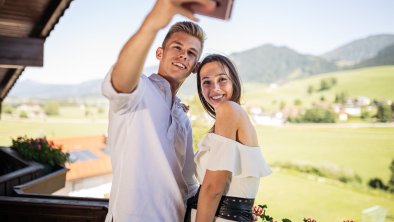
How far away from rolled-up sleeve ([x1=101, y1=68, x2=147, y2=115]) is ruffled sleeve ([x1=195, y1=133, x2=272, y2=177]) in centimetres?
26

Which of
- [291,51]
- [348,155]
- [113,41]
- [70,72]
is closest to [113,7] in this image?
[113,41]

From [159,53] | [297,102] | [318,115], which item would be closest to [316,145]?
[318,115]

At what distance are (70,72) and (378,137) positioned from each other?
51458mm

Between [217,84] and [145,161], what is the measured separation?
0.34 metres

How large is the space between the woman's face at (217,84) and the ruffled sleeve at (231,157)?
0.45 feet

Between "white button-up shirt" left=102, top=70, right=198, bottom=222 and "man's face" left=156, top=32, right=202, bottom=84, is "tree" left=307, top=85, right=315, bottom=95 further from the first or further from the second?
"white button-up shirt" left=102, top=70, right=198, bottom=222

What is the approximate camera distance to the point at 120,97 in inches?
36.5

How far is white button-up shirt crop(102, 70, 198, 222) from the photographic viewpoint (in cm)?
109

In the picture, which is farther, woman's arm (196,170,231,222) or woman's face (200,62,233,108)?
woman's face (200,62,233,108)

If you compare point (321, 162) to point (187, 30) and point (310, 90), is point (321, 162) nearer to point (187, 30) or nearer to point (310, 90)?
point (310, 90)

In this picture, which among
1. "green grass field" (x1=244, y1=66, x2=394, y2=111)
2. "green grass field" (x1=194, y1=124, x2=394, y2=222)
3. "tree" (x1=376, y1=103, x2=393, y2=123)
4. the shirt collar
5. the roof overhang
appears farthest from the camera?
"green grass field" (x1=244, y1=66, x2=394, y2=111)

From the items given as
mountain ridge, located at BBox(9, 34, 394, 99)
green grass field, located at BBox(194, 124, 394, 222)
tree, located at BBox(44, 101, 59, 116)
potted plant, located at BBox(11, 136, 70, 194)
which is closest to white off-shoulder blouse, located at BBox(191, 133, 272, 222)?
potted plant, located at BBox(11, 136, 70, 194)

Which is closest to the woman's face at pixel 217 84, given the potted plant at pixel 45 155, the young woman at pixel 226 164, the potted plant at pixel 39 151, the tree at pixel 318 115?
the young woman at pixel 226 164

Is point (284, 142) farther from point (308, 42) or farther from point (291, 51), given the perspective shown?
point (308, 42)
